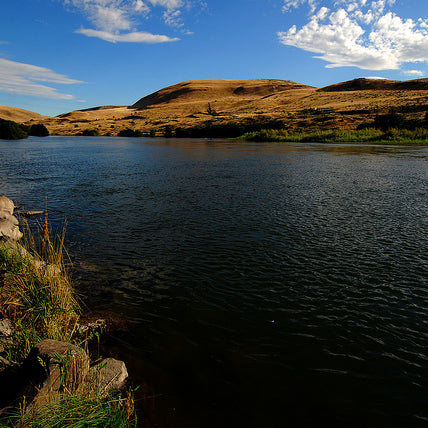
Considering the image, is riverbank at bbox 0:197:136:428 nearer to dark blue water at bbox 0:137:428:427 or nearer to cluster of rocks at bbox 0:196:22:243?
dark blue water at bbox 0:137:428:427

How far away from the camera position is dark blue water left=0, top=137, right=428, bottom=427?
5379 millimetres

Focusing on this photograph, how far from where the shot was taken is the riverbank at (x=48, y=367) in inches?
160

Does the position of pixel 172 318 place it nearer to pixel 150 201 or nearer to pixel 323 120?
pixel 150 201

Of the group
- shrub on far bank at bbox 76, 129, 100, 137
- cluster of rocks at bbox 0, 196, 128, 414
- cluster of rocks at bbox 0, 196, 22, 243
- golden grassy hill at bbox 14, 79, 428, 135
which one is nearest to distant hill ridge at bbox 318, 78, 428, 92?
golden grassy hill at bbox 14, 79, 428, 135

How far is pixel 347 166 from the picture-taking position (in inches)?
1378

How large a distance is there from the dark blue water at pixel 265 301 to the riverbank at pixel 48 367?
2.83 ft

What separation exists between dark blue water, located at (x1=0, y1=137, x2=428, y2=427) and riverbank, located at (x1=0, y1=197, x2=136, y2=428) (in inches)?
34.0

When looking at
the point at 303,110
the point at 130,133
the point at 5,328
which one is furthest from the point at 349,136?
the point at 5,328

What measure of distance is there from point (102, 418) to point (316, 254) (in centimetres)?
859

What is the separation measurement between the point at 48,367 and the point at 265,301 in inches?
204

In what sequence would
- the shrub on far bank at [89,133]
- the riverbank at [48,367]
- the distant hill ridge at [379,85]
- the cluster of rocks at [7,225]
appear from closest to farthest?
1. the riverbank at [48,367]
2. the cluster of rocks at [7,225]
3. the shrub on far bank at [89,133]
4. the distant hill ridge at [379,85]

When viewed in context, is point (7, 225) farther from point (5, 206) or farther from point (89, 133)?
point (89, 133)

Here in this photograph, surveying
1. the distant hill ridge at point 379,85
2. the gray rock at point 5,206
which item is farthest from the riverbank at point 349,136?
the distant hill ridge at point 379,85

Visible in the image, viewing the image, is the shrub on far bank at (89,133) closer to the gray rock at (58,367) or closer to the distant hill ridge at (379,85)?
the distant hill ridge at (379,85)
